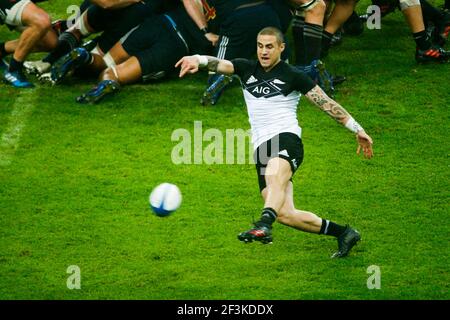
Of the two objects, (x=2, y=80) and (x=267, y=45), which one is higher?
(x=267, y=45)

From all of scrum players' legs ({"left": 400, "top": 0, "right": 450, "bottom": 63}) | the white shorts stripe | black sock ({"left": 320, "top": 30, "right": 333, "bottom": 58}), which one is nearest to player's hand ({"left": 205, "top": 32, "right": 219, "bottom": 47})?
the white shorts stripe

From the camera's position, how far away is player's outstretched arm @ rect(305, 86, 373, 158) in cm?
909

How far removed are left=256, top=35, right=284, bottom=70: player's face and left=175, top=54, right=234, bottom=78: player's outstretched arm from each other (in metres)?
0.30

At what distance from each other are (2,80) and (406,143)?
4.73 metres

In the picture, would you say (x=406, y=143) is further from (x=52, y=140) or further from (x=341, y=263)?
(x=52, y=140)

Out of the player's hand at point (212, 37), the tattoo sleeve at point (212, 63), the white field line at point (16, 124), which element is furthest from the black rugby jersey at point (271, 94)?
the player's hand at point (212, 37)

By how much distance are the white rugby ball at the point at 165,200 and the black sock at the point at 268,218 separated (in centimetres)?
85

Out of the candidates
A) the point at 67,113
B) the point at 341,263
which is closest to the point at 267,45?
the point at 341,263

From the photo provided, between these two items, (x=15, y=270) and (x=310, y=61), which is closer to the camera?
(x=15, y=270)

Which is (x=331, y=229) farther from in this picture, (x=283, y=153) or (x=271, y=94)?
(x=271, y=94)

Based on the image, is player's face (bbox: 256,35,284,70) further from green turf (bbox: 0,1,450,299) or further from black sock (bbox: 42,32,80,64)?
black sock (bbox: 42,32,80,64)

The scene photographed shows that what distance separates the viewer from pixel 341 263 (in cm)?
917

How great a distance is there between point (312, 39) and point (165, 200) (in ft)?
12.3

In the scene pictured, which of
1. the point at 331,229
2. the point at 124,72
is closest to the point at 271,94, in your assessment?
the point at 331,229
